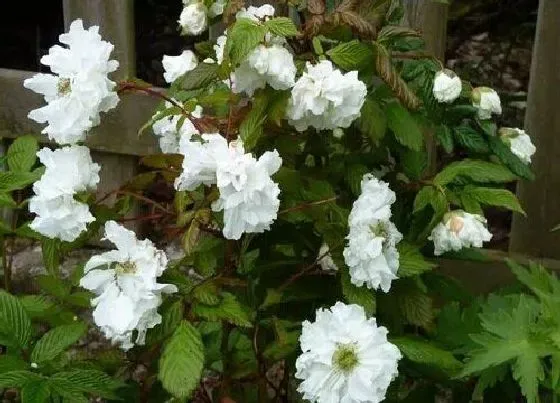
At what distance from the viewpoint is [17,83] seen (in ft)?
8.94

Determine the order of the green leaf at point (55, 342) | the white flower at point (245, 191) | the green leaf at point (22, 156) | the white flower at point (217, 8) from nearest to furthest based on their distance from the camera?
1. the white flower at point (245, 191)
2. the green leaf at point (55, 342)
3. the white flower at point (217, 8)
4. the green leaf at point (22, 156)

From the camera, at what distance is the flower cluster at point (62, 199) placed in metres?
1.46

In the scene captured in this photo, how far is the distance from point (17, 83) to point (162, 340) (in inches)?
55.8

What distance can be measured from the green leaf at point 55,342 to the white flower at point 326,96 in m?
0.51

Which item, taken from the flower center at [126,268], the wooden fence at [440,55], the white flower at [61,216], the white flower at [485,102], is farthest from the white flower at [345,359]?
the wooden fence at [440,55]

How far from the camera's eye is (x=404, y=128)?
163 centimetres

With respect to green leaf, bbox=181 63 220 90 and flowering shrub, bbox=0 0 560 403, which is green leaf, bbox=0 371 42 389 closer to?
flowering shrub, bbox=0 0 560 403

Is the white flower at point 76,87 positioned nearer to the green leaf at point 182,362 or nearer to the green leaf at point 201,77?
the green leaf at point 201,77

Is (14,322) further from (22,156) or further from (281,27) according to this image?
(281,27)

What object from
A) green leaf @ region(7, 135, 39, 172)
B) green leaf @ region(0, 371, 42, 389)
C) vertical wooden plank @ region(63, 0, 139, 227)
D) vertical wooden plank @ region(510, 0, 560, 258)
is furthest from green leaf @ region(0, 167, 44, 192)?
vertical wooden plank @ region(510, 0, 560, 258)

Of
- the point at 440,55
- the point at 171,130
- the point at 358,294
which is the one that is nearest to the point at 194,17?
the point at 171,130

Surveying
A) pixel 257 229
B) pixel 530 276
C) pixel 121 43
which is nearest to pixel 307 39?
pixel 257 229

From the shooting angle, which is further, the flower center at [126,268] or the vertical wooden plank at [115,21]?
the vertical wooden plank at [115,21]

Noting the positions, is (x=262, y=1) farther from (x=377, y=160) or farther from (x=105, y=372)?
(x=105, y=372)
